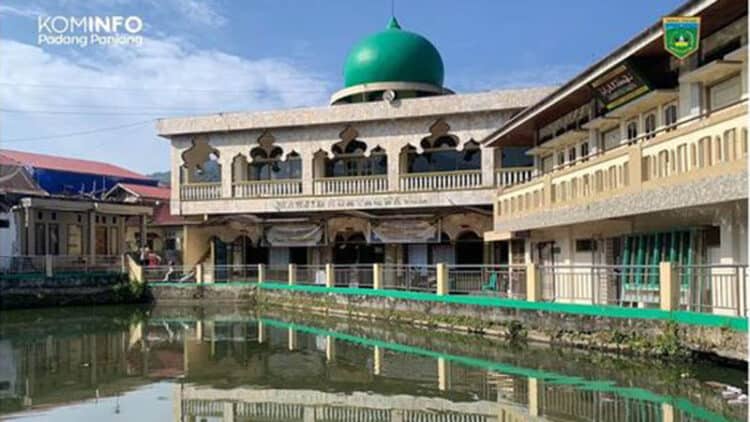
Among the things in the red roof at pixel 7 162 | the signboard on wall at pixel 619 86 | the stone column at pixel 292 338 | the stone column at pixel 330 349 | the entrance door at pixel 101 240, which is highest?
the red roof at pixel 7 162

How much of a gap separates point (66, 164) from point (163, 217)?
608 centimetres

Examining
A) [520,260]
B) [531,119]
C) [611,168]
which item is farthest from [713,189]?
[520,260]

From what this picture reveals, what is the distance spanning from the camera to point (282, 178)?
28.1 metres

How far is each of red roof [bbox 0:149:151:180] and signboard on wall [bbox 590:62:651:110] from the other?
25639mm

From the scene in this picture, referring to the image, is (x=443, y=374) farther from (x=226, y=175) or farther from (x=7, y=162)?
(x=7, y=162)

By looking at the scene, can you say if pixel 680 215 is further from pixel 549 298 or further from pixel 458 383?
pixel 458 383

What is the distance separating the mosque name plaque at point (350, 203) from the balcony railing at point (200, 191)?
2.55 metres

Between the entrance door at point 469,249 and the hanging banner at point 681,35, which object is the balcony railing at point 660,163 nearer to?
the hanging banner at point 681,35

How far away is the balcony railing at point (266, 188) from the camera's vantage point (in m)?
26.2

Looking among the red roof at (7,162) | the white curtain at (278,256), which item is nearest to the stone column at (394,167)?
the white curtain at (278,256)

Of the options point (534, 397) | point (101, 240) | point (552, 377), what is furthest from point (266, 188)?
point (534, 397)

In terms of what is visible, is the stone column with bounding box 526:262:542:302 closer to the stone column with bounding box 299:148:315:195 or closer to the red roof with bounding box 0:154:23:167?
the stone column with bounding box 299:148:315:195

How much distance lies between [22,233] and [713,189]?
23.8 metres

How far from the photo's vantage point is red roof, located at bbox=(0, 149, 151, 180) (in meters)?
34.9
